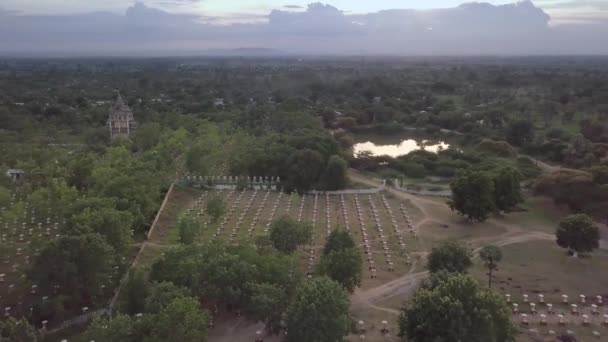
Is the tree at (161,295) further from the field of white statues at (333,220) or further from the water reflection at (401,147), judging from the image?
the water reflection at (401,147)

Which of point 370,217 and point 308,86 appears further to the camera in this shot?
point 308,86

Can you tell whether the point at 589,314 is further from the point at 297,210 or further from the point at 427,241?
the point at 297,210

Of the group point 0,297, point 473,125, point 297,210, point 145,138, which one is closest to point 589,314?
point 297,210

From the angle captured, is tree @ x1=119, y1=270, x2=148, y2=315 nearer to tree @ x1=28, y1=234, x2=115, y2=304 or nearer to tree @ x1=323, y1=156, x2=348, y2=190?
tree @ x1=28, y1=234, x2=115, y2=304

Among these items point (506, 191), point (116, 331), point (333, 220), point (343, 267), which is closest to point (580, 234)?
point (506, 191)

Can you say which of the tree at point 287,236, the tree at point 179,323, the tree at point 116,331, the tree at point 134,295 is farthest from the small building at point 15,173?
the tree at point 179,323

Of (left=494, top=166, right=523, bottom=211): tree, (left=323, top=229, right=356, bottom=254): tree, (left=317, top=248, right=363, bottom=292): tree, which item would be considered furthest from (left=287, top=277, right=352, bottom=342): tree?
(left=494, top=166, right=523, bottom=211): tree
